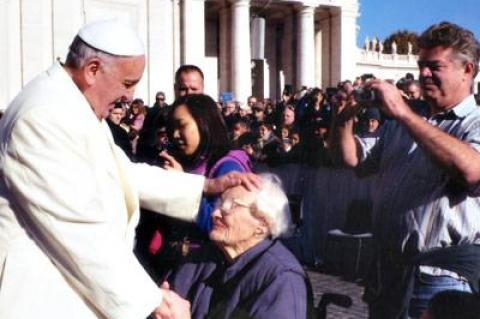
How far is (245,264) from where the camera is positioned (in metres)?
3.35

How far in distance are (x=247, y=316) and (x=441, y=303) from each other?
85 cm

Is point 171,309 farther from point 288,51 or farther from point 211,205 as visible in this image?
point 288,51

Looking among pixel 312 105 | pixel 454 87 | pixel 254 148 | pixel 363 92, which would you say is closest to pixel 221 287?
pixel 363 92

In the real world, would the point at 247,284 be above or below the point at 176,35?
below

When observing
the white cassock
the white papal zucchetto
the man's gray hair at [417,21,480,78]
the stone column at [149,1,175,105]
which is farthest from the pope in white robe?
the stone column at [149,1,175,105]

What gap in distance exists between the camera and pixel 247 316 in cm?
320

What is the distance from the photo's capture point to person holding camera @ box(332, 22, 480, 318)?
9.00 ft

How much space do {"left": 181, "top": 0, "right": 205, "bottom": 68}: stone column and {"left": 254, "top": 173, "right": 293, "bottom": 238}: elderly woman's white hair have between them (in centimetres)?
2512

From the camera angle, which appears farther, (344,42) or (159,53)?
(344,42)

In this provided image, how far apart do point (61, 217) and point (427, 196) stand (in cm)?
150

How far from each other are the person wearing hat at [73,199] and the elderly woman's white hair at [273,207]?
681mm

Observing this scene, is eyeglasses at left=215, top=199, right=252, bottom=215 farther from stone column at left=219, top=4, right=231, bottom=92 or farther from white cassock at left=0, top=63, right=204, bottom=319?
stone column at left=219, top=4, right=231, bottom=92

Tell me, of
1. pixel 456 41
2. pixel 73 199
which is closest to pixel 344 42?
pixel 456 41

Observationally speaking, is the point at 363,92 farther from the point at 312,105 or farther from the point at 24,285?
the point at 312,105
